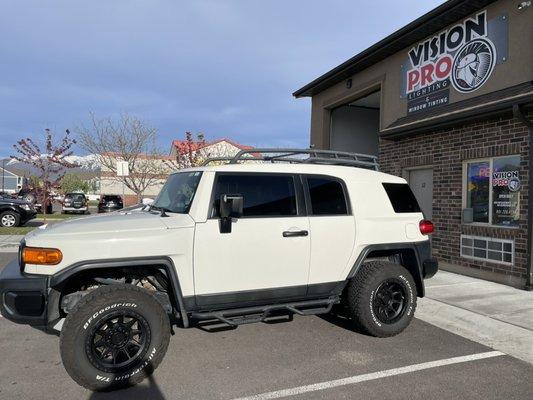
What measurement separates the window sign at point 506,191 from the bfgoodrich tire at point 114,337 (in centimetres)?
648

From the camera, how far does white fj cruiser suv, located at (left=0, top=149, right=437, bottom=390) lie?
142 inches

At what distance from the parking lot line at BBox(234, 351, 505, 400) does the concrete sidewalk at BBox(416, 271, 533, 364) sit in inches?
17.1

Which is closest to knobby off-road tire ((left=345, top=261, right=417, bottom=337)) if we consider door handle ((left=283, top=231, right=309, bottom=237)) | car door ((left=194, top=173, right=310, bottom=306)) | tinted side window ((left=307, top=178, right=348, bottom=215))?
car door ((left=194, top=173, right=310, bottom=306))

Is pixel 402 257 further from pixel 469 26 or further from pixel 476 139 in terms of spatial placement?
pixel 469 26

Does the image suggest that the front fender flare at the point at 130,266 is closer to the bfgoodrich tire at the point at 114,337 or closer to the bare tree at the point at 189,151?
the bfgoodrich tire at the point at 114,337

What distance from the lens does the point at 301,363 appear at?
417 centimetres

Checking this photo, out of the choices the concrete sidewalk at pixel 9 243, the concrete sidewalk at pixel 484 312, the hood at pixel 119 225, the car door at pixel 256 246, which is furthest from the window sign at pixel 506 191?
the concrete sidewalk at pixel 9 243

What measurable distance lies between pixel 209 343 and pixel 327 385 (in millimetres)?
1495

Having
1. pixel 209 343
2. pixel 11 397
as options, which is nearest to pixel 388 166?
pixel 209 343

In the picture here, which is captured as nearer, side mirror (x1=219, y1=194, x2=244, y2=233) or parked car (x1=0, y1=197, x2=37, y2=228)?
side mirror (x1=219, y1=194, x2=244, y2=233)

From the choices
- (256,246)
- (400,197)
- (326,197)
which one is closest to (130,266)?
(256,246)

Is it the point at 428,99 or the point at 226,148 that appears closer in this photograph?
the point at 428,99

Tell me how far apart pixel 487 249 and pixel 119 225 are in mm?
6844

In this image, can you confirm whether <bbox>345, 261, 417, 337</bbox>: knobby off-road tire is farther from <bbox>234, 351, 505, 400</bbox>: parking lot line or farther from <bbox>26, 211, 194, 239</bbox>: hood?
<bbox>26, 211, 194, 239</bbox>: hood
